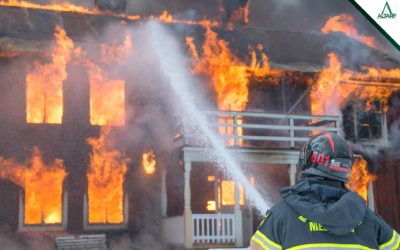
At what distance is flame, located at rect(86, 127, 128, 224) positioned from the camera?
1725cm

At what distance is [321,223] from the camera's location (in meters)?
2.80

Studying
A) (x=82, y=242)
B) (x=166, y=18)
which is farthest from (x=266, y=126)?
(x=82, y=242)

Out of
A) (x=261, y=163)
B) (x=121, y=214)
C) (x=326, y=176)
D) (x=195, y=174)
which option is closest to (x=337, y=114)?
(x=261, y=163)

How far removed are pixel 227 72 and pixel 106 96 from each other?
145 inches

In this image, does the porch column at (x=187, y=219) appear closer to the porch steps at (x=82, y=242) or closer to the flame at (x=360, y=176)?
the porch steps at (x=82, y=242)

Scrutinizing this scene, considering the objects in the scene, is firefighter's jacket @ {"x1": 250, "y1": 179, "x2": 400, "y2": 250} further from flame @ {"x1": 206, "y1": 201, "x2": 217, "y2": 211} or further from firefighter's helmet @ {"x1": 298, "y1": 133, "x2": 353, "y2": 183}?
flame @ {"x1": 206, "y1": 201, "x2": 217, "y2": 211}

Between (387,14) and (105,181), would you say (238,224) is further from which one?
(387,14)

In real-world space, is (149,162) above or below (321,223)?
above

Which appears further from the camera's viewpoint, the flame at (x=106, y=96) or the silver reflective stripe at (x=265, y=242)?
the flame at (x=106, y=96)

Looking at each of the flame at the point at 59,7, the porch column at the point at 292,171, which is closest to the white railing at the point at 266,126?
the porch column at the point at 292,171

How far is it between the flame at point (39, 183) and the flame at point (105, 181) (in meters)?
0.84

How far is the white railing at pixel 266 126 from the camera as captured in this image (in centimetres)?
1700

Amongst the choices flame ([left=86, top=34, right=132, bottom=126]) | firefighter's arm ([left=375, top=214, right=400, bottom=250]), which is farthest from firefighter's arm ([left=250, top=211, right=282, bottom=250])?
flame ([left=86, top=34, right=132, bottom=126])

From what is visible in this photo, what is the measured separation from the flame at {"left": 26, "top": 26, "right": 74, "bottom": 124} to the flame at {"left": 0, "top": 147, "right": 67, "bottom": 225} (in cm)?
107
